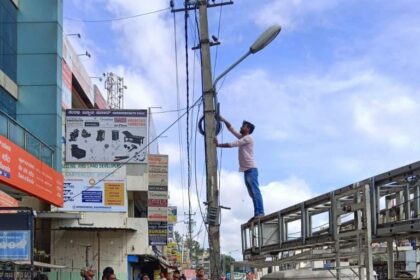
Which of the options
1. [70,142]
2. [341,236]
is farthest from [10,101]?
[341,236]

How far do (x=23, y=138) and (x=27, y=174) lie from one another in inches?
58.5

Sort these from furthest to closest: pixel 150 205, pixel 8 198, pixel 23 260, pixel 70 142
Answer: pixel 150 205
pixel 70 142
pixel 8 198
pixel 23 260

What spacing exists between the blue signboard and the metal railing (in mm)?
7654

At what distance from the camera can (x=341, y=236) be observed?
21.6ft

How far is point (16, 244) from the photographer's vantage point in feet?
30.3

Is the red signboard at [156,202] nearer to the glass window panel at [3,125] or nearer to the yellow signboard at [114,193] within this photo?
the yellow signboard at [114,193]

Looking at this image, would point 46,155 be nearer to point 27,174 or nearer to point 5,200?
point 27,174

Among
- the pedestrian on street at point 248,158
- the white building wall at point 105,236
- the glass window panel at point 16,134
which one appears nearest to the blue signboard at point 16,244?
the pedestrian on street at point 248,158

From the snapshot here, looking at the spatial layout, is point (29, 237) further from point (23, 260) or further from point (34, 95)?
point (34, 95)

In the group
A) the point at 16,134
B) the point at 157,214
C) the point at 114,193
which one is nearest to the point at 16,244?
the point at 16,134

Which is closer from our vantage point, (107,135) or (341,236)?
(341,236)

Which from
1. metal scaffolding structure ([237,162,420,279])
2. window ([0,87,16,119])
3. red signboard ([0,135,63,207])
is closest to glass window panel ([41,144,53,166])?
Answer: red signboard ([0,135,63,207])

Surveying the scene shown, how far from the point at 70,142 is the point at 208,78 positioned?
23621mm

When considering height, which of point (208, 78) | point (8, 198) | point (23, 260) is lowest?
point (23, 260)
